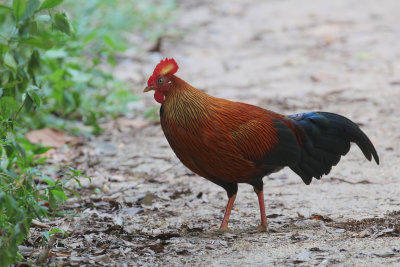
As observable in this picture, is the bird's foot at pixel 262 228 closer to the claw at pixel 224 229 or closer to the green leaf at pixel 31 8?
the claw at pixel 224 229

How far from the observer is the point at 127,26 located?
458 inches

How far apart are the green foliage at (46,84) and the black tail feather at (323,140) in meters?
1.76

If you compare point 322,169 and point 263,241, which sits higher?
point 322,169

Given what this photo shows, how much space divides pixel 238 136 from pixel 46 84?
144 cm

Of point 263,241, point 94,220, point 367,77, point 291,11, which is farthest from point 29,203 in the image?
point 291,11

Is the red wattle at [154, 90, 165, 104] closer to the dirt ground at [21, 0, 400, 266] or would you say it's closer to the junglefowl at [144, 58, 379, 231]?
the junglefowl at [144, 58, 379, 231]

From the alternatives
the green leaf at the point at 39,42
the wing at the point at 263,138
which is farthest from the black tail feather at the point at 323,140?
the green leaf at the point at 39,42

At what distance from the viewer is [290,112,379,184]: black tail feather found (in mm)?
4762

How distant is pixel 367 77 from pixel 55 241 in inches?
234

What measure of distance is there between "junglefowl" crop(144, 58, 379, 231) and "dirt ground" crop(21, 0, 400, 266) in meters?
0.43

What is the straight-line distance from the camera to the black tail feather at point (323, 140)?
187 inches

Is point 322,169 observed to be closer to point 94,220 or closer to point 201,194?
point 201,194

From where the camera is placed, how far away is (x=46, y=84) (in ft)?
14.9

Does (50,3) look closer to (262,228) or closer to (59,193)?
(59,193)
